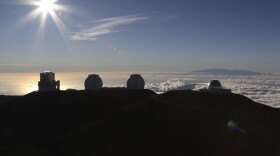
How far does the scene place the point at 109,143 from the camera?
28.3m

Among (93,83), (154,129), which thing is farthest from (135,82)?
(154,129)

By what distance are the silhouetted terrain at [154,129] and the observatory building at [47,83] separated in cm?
575

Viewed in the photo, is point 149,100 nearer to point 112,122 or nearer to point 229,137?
point 112,122

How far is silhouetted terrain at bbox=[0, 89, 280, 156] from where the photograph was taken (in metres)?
27.1

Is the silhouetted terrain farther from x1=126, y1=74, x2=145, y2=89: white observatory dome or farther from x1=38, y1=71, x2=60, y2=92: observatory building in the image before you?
x1=38, y1=71, x2=60, y2=92: observatory building

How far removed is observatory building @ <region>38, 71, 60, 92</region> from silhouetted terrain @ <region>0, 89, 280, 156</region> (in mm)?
5745

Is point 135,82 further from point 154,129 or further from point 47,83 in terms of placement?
point 154,129

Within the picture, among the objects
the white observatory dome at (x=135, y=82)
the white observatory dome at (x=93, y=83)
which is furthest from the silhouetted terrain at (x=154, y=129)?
the white observatory dome at (x=93, y=83)

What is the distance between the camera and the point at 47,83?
46.4 meters

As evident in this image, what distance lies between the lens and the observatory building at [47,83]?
46188 millimetres

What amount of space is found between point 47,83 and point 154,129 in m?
23.9

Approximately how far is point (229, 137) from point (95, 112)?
19201 millimetres

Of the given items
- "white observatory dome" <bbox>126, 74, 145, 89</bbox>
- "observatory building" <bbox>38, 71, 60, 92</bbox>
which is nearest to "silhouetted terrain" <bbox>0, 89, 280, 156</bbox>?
"white observatory dome" <bbox>126, 74, 145, 89</bbox>

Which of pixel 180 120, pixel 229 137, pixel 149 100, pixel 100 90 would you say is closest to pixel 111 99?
pixel 100 90
